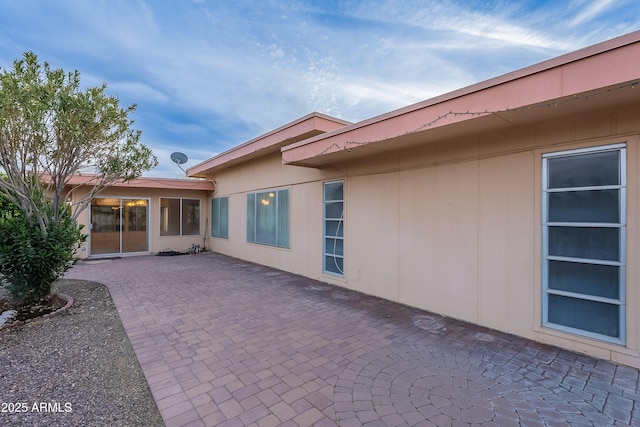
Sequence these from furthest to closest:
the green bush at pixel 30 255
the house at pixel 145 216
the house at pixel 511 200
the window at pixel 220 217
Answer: the window at pixel 220 217 → the house at pixel 145 216 → the green bush at pixel 30 255 → the house at pixel 511 200

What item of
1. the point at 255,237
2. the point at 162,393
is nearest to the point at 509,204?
the point at 162,393

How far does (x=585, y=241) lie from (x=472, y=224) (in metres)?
1.16

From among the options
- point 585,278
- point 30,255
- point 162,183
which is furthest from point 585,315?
point 162,183

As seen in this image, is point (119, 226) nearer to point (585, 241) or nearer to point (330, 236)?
point (330, 236)

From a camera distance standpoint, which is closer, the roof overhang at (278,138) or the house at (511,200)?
the house at (511,200)

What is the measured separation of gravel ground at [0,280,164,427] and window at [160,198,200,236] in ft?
23.6

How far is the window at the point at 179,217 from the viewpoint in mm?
10984

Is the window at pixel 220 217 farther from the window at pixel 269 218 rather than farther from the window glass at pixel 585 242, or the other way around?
the window glass at pixel 585 242

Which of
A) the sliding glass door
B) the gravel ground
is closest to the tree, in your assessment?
the gravel ground

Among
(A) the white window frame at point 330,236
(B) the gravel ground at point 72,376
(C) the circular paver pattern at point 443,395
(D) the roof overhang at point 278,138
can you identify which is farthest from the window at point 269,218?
(C) the circular paver pattern at point 443,395

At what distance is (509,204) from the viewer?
360 cm

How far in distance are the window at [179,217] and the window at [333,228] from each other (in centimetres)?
735

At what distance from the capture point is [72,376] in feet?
8.64

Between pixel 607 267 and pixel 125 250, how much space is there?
1233 cm
